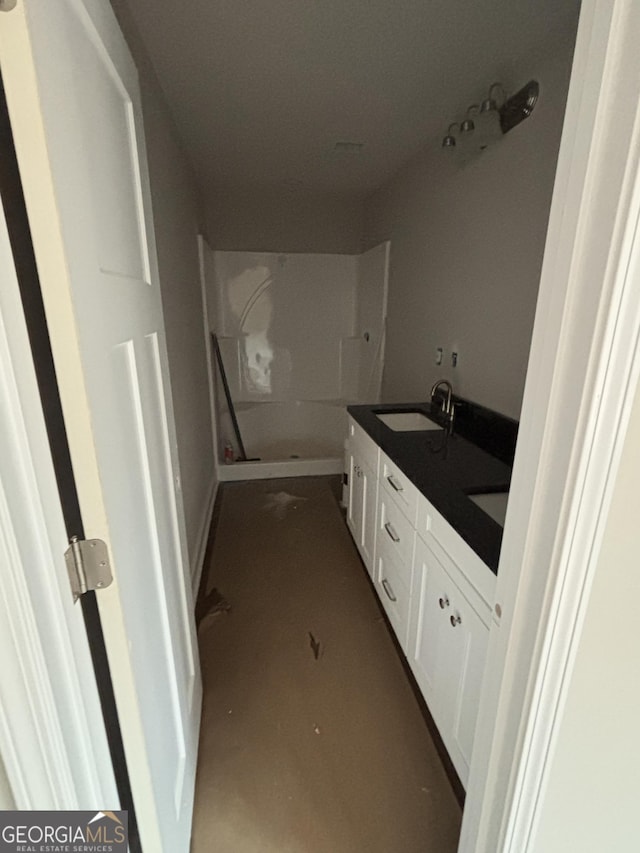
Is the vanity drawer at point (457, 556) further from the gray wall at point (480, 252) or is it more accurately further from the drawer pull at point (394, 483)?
the gray wall at point (480, 252)

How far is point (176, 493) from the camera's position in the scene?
1.36 metres

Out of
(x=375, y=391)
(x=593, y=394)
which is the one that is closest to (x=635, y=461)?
(x=593, y=394)

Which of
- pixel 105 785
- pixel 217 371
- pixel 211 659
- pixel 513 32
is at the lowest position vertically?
pixel 211 659

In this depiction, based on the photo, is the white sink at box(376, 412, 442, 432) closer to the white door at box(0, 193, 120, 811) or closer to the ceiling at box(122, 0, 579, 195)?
the ceiling at box(122, 0, 579, 195)

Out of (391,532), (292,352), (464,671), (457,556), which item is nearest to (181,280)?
(391,532)

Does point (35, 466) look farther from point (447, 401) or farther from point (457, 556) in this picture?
point (447, 401)

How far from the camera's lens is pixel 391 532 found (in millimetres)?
1874

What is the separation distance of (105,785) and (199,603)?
1.45m

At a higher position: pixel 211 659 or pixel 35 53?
pixel 35 53

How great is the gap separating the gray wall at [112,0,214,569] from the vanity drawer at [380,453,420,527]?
0.97 metres

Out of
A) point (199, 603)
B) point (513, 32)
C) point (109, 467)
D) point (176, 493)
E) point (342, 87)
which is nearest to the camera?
point (109, 467)

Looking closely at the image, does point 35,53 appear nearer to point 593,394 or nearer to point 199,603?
point 593,394

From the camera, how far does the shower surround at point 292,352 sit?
3.80 meters

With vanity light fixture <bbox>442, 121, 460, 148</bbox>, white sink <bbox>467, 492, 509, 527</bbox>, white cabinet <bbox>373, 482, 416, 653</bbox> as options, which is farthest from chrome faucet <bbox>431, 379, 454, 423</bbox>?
vanity light fixture <bbox>442, 121, 460, 148</bbox>
